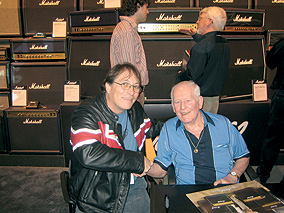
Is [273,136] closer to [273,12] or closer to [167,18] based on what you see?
[273,12]

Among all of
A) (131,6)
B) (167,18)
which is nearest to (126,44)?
(131,6)

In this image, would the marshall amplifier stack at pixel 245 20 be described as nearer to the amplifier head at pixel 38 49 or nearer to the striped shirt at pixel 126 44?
the striped shirt at pixel 126 44

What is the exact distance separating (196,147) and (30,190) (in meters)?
1.86

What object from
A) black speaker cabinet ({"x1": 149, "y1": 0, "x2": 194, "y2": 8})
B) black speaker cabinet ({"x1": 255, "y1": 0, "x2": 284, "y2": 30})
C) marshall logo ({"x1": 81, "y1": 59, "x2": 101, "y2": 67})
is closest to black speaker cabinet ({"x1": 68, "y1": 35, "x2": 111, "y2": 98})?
marshall logo ({"x1": 81, "y1": 59, "x2": 101, "y2": 67})

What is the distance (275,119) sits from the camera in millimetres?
2451

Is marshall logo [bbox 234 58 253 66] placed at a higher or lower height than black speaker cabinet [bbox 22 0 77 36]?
lower

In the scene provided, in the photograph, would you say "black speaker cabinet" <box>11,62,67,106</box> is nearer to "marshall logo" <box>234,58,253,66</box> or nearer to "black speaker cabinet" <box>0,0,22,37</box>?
"black speaker cabinet" <box>0,0,22,37</box>

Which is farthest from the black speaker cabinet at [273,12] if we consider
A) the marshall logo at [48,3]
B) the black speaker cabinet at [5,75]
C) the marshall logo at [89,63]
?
the black speaker cabinet at [5,75]

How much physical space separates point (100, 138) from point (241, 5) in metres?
2.57

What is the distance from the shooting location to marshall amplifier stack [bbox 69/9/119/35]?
2762 millimetres

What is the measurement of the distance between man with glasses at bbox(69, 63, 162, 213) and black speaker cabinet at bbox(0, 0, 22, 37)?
2.31 m

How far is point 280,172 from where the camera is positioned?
283 cm

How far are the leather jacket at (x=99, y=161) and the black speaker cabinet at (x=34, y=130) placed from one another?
1595 mm

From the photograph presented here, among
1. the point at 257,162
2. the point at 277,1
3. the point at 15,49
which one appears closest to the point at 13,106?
the point at 15,49
